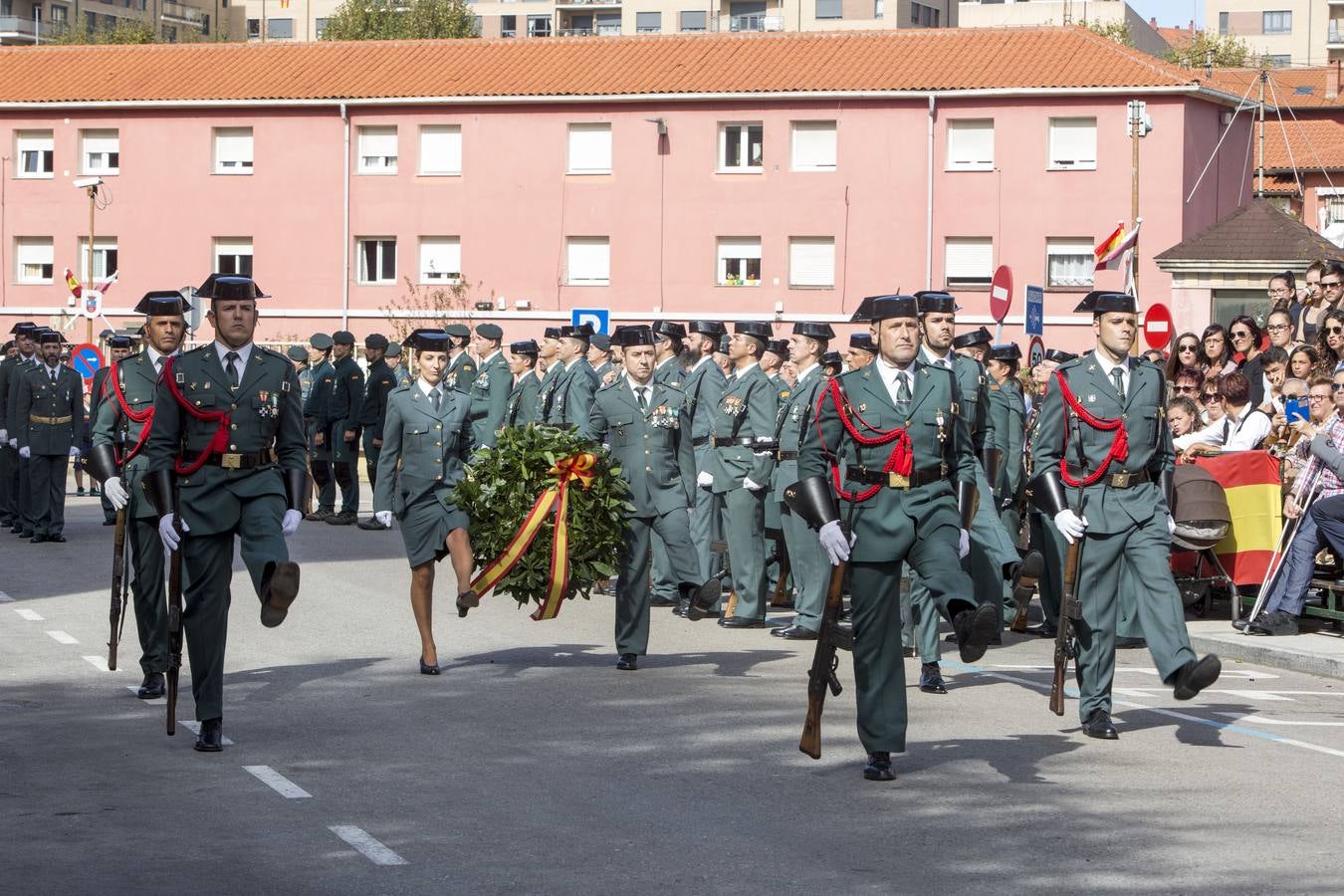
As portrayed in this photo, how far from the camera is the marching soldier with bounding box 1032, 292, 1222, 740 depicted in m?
10.1

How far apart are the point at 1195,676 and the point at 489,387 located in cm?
1251

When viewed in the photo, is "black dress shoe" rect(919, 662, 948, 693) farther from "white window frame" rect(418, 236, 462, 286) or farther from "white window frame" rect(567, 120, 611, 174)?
"white window frame" rect(418, 236, 462, 286)

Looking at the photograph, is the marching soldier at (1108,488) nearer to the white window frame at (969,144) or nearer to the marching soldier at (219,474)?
the marching soldier at (219,474)

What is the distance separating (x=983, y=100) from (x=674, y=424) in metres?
38.0

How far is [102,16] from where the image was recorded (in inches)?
4318

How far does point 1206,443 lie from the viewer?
1605 centimetres

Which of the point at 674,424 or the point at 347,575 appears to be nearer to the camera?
the point at 674,424

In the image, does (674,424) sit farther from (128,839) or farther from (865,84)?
(865,84)

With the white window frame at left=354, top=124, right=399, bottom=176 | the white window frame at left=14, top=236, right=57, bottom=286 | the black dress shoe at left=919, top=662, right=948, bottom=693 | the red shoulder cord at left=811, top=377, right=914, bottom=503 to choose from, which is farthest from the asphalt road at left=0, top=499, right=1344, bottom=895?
the white window frame at left=14, top=236, right=57, bottom=286

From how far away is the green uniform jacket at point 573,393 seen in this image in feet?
59.3

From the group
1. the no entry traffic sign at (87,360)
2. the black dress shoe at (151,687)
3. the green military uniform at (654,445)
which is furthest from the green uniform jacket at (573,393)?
the no entry traffic sign at (87,360)

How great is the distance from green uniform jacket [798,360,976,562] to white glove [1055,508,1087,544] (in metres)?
1.13

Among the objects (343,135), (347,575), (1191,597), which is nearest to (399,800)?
(1191,597)

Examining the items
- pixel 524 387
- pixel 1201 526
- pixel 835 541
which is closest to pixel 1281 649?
pixel 1201 526
